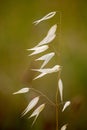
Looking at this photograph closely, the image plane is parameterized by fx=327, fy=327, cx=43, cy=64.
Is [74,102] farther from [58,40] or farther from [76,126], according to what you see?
[58,40]

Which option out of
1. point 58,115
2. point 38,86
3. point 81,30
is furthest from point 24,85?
point 81,30

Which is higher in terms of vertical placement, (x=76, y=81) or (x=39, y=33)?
(x=39, y=33)

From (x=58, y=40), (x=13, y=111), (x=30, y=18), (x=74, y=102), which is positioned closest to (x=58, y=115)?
(x=74, y=102)

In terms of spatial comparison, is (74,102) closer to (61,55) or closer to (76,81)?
(76,81)

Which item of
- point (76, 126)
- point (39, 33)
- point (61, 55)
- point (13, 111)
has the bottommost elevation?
point (76, 126)

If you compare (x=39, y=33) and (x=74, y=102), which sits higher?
(x=39, y=33)

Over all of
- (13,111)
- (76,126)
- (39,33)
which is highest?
(39,33)

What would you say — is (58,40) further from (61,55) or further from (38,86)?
(38,86)
